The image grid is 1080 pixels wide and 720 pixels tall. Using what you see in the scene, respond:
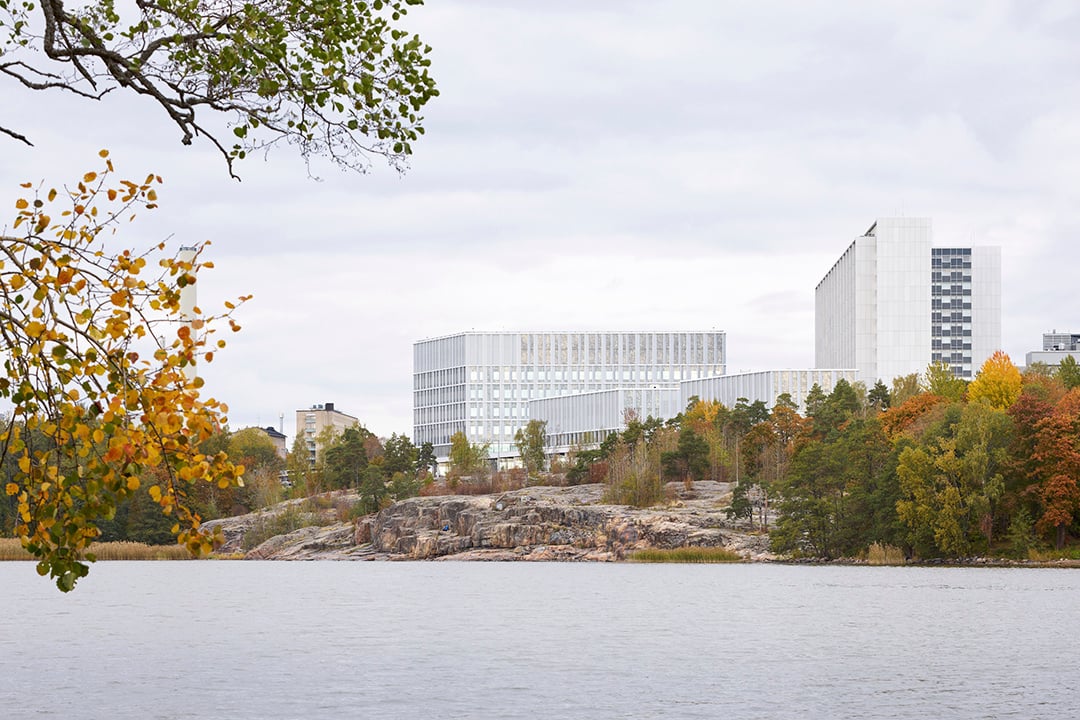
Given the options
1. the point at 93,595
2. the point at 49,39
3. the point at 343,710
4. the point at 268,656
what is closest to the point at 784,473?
the point at 93,595

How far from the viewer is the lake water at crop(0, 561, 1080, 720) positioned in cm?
2834

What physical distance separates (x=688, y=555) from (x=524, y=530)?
18904 millimetres

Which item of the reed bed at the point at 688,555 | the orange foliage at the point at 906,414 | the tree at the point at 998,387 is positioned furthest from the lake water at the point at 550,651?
the tree at the point at 998,387

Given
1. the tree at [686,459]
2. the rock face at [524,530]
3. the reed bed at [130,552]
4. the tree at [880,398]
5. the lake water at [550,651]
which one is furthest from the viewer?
the tree at [880,398]

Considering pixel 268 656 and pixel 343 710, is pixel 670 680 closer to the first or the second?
pixel 343 710

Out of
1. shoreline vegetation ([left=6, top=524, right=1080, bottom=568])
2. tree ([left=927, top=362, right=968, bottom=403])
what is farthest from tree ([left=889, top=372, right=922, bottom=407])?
shoreline vegetation ([left=6, top=524, right=1080, bottom=568])

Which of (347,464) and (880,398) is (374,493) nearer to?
(347,464)

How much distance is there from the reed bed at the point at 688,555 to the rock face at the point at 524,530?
926mm

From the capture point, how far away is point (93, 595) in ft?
220

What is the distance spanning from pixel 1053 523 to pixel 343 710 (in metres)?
72.2

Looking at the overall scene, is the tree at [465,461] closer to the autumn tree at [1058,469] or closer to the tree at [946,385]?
the tree at [946,385]

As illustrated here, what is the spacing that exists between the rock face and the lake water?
33.3m

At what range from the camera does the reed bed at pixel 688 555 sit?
341ft

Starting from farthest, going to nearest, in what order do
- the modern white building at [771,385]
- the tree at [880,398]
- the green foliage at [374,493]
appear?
1. the modern white building at [771,385]
2. the tree at [880,398]
3. the green foliage at [374,493]
